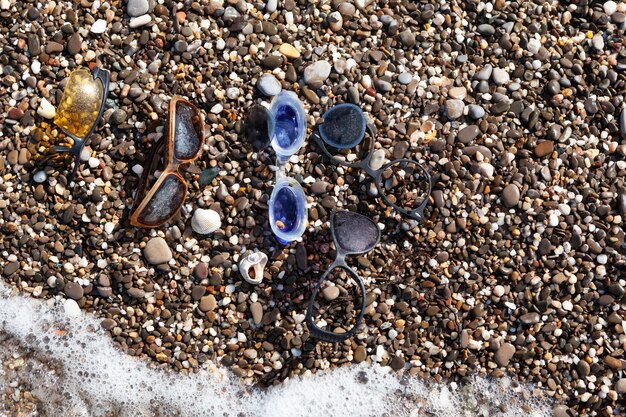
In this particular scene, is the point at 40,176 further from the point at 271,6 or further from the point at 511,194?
the point at 511,194

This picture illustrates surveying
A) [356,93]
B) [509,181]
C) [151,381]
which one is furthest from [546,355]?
[151,381]

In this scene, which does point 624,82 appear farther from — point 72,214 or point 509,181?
point 72,214

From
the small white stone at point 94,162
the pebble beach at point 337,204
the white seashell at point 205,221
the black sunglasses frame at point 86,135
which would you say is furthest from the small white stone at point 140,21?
the white seashell at point 205,221

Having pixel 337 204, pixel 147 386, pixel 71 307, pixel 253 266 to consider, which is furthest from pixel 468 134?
pixel 71 307

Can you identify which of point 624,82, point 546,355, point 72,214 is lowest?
point 546,355

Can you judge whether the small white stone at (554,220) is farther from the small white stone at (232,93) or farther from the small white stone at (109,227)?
the small white stone at (109,227)
